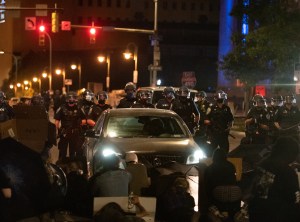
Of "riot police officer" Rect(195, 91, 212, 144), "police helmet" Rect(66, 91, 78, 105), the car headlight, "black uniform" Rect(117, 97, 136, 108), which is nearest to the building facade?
"riot police officer" Rect(195, 91, 212, 144)

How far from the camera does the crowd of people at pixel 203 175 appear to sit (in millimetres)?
5621

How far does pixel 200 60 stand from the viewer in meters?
82.1

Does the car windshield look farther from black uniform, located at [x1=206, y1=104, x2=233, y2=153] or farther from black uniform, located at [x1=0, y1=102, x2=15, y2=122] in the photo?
black uniform, located at [x1=206, y1=104, x2=233, y2=153]

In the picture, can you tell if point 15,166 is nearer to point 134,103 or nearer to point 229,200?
point 229,200

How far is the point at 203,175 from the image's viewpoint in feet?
23.9

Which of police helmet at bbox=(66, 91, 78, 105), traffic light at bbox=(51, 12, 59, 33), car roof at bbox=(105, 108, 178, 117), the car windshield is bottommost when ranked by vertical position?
the car windshield

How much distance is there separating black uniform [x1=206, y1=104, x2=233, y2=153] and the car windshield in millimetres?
3025

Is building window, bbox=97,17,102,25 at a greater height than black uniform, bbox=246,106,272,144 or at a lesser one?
greater

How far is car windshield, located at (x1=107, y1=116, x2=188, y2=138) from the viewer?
11312mm

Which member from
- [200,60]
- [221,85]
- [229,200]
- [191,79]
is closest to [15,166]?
[229,200]

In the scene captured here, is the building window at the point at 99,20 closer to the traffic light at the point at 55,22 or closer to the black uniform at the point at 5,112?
the traffic light at the point at 55,22

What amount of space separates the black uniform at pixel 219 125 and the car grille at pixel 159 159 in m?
4.50

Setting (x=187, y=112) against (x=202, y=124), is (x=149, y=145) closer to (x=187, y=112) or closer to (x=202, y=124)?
(x=187, y=112)

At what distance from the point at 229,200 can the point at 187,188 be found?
1.64 m
